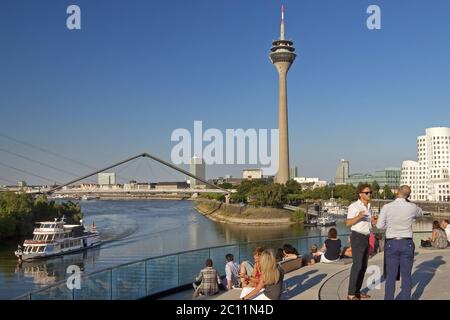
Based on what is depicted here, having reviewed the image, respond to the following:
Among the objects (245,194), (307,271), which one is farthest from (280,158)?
(307,271)

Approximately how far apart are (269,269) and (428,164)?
93064 mm

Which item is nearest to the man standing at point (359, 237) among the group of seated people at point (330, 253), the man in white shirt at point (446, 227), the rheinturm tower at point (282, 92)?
the group of seated people at point (330, 253)

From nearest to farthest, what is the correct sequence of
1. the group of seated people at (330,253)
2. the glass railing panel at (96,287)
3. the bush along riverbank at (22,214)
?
the glass railing panel at (96,287), the group of seated people at (330,253), the bush along riverbank at (22,214)

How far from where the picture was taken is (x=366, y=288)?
20.1 feet

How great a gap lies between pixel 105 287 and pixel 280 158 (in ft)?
278

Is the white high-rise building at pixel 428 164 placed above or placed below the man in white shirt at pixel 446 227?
above

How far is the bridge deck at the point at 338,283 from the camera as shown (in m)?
5.76

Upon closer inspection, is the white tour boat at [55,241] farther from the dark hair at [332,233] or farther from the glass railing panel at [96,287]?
the glass railing panel at [96,287]

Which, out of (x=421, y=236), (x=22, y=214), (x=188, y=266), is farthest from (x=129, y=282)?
(x=22, y=214)

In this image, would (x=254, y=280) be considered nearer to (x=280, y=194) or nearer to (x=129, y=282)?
(x=129, y=282)

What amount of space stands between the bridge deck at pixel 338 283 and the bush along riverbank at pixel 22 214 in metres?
33.7

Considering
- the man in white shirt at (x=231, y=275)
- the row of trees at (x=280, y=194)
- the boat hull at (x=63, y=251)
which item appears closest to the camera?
the man in white shirt at (x=231, y=275)

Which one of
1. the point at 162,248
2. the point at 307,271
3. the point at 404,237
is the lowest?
the point at 162,248
